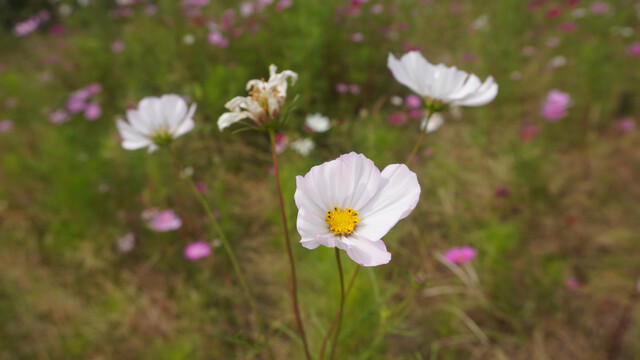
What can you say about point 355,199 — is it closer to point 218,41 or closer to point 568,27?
point 218,41

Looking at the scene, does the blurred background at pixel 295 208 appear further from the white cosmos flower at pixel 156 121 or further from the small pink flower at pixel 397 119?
the white cosmos flower at pixel 156 121

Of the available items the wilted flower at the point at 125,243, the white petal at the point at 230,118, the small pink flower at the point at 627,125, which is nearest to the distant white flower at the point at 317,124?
the wilted flower at the point at 125,243

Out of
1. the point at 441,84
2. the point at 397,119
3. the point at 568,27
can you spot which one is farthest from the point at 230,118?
the point at 568,27

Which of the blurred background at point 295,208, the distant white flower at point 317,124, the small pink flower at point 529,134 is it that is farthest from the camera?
the small pink flower at point 529,134

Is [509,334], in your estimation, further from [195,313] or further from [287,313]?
[195,313]

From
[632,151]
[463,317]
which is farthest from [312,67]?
[632,151]
